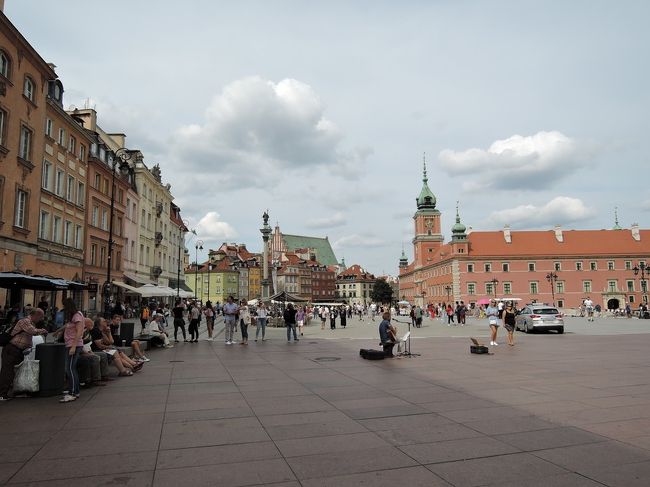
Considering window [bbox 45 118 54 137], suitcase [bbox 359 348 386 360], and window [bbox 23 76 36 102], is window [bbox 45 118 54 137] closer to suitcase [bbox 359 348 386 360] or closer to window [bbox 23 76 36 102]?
window [bbox 23 76 36 102]

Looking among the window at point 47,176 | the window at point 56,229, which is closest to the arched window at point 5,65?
the window at point 47,176

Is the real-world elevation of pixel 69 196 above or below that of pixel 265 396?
above

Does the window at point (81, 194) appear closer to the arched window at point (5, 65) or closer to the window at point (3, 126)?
the window at point (3, 126)

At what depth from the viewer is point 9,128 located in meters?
24.1

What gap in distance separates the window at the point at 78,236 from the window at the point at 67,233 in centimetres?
117

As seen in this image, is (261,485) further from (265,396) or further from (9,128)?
(9,128)

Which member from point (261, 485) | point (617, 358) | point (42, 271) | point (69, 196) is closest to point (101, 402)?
point (261, 485)

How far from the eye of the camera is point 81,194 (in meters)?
36.5

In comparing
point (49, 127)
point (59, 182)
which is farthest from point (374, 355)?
point (59, 182)

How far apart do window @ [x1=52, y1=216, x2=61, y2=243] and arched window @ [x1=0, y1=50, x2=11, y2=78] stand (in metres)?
9.78

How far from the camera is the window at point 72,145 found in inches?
1337

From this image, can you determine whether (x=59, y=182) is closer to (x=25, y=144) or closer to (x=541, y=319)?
(x=25, y=144)

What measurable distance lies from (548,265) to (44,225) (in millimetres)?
94201

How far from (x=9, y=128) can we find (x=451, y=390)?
79.6 feet
